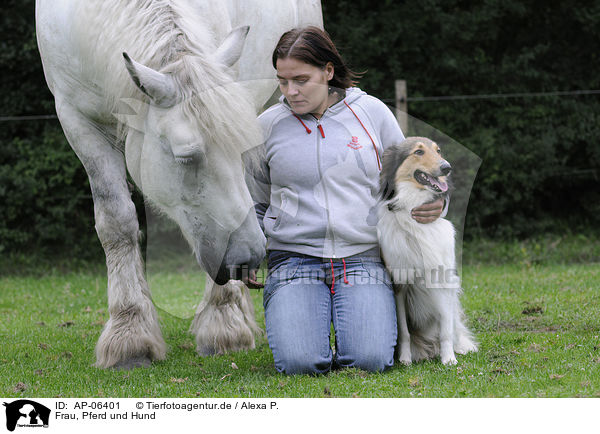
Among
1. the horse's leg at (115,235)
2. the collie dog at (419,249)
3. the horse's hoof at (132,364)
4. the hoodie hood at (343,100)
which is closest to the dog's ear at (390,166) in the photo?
the collie dog at (419,249)

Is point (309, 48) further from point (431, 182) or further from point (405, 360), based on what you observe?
point (405, 360)

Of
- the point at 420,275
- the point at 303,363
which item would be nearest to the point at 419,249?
the point at 420,275

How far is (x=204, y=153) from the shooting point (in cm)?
332

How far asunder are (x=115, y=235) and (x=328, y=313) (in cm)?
139

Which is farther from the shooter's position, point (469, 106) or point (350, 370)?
point (469, 106)

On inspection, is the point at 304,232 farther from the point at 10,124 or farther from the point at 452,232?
the point at 10,124

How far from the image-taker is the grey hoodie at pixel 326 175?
3791 mm

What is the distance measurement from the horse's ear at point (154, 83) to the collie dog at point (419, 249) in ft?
3.92

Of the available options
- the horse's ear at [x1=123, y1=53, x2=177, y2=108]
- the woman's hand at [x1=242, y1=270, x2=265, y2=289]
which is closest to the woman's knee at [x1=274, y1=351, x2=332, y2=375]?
the woman's hand at [x1=242, y1=270, x2=265, y2=289]
